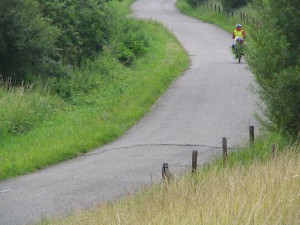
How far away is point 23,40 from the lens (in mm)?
22453

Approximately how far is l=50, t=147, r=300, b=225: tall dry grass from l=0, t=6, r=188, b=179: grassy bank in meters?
6.83

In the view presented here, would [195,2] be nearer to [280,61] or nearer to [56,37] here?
[56,37]

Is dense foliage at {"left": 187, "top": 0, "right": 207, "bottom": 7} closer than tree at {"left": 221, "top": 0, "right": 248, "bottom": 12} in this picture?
No

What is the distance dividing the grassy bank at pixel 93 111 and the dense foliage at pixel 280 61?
4892 millimetres

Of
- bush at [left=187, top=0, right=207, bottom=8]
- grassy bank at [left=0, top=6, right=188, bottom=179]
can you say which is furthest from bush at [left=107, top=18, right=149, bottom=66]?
bush at [left=187, top=0, right=207, bottom=8]

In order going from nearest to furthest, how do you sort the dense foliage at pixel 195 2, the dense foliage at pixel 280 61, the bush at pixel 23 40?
1. the dense foliage at pixel 280 61
2. the bush at pixel 23 40
3. the dense foliage at pixel 195 2

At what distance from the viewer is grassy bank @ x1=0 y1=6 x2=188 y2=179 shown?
1653cm

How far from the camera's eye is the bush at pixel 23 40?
2234cm

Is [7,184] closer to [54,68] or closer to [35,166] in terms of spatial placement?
[35,166]

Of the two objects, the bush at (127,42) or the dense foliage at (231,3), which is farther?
the dense foliage at (231,3)

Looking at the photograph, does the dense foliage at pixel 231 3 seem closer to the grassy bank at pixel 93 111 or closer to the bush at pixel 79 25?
the grassy bank at pixel 93 111

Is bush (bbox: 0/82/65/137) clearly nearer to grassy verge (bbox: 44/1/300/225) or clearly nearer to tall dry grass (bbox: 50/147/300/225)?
grassy verge (bbox: 44/1/300/225)

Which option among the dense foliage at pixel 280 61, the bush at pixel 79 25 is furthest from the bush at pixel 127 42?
the dense foliage at pixel 280 61

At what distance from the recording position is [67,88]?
75.5ft
